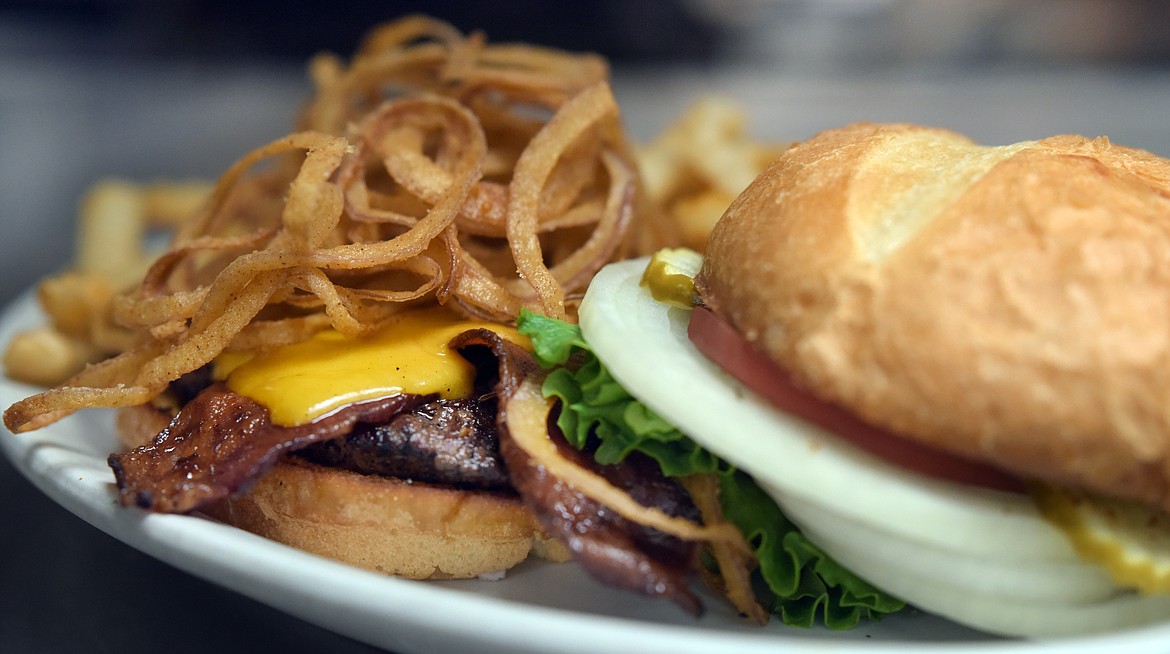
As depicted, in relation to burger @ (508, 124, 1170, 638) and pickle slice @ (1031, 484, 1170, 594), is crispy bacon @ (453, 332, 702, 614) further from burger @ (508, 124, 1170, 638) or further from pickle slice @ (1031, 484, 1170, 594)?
pickle slice @ (1031, 484, 1170, 594)

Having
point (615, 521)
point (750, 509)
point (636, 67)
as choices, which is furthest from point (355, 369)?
point (636, 67)

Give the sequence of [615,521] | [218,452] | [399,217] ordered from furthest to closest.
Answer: [399,217] → [218,452] → [615,521]

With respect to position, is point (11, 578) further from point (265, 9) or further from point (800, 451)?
point (265, 9)

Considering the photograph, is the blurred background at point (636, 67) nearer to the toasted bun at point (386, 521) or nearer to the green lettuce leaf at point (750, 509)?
the toasted bun at point (386, 521)

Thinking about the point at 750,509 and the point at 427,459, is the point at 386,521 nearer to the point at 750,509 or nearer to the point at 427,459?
the point at 427,459

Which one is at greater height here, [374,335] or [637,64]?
[374,335]

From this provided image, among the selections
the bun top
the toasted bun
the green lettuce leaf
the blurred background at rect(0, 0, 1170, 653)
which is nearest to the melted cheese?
the toasted bun
